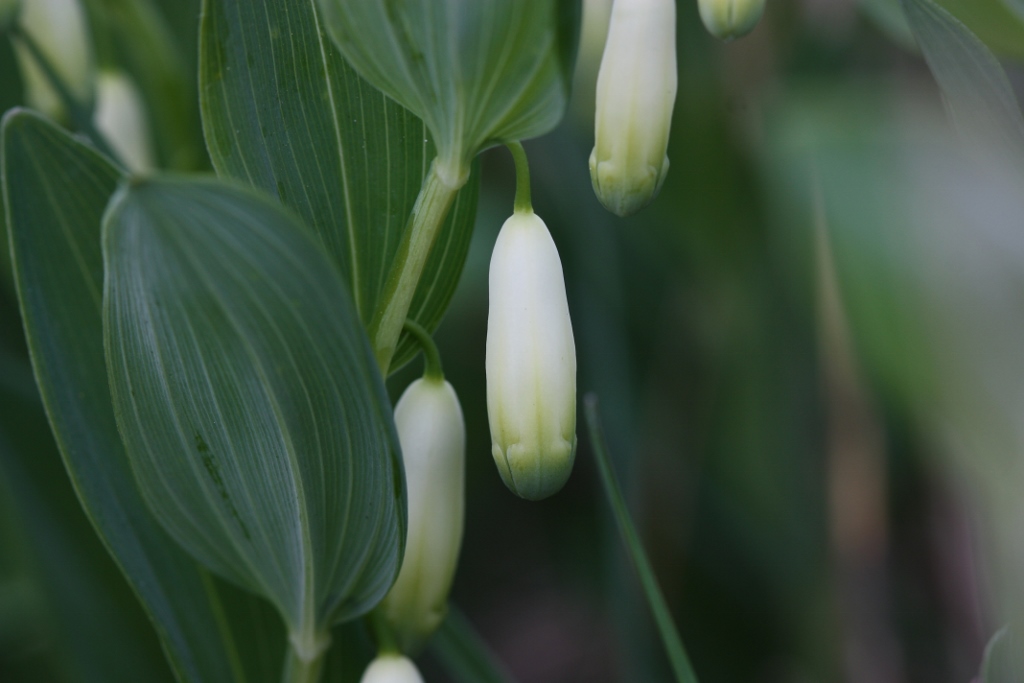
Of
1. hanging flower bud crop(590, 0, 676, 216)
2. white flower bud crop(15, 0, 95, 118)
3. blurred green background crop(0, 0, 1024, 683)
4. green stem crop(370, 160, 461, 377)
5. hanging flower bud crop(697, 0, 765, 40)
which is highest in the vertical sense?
white flower bud crop(15, 0, 95, 118)

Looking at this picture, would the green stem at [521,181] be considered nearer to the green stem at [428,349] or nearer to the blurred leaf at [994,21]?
the green stem at [428,349]

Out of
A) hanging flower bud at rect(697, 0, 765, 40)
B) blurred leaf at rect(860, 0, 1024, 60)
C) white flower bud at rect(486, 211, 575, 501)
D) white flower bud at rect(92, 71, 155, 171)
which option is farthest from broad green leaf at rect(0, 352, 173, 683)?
blurred leaf at rect(860, 0, 1024, 60)

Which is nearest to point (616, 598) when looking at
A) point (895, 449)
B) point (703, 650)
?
point (703, 650)

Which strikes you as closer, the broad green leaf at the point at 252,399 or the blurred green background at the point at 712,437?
the broad green leaf at the point at 252,399

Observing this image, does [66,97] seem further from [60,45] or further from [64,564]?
[64,564]

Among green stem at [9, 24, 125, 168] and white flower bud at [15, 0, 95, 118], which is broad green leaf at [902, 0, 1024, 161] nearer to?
green stem at [9, 24, 125, 168]

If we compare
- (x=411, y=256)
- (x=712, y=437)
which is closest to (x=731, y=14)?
(x=411, y=256)

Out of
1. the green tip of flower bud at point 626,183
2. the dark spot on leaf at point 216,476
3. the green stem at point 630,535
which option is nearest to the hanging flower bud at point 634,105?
the green tip of flower bud at point 626,183
